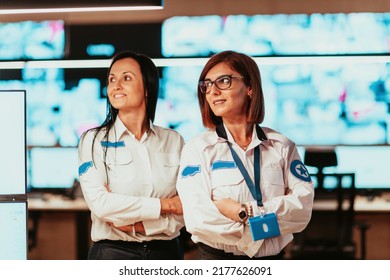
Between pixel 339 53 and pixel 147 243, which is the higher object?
pixel 339 53

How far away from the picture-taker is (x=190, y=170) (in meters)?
4.48

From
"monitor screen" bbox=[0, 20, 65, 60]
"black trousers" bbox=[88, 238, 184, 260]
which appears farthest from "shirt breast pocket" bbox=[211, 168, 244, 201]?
"monitor screen" bbox=[0, 20, 65, 60]

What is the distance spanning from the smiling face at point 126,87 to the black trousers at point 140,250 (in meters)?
0.85

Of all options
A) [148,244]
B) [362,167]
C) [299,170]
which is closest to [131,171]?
[148,244]

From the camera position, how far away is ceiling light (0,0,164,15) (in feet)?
14.9

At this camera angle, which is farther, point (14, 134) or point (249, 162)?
point (14, 134)

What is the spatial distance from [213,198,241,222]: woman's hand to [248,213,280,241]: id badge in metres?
0.09

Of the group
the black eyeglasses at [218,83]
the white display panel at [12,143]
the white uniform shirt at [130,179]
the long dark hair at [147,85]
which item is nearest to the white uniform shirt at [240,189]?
the white uniform shirt at [130,179]

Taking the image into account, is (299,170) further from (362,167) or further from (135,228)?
(135,228)
